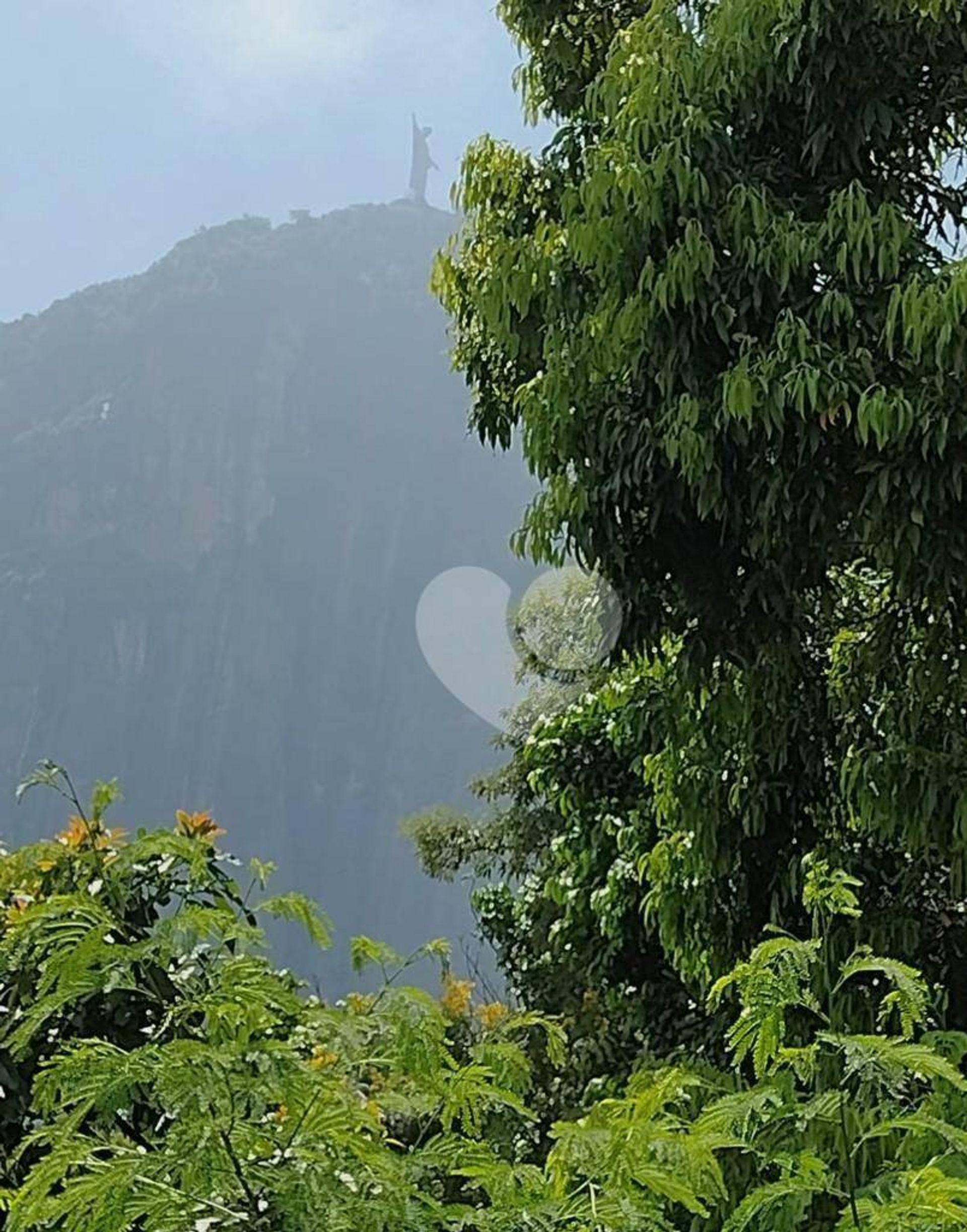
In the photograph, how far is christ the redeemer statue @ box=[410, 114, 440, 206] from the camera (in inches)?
1205

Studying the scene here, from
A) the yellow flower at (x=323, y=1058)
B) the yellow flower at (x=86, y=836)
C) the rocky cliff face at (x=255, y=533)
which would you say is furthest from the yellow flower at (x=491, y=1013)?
the rocky cliff face at (x=255, y=533)

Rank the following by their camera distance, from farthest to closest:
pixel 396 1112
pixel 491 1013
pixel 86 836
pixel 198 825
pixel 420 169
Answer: pixel 420 169, pixel 491 1013, pixel 198 825, pixel 86 836, pixel 396 1112

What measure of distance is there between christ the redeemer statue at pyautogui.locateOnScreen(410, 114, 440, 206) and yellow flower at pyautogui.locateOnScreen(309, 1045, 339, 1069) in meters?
30.6

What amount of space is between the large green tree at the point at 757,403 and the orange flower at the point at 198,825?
0.73 metres

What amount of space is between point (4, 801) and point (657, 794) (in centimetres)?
2140

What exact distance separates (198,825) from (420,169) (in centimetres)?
3182

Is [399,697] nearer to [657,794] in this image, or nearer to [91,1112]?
[657,794]

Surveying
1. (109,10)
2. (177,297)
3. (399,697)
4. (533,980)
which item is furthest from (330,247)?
(533,980)

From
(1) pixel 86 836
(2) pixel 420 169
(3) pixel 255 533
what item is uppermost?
(2) pixel 420 169

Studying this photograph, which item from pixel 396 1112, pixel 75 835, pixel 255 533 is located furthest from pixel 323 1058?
pixel 255 533

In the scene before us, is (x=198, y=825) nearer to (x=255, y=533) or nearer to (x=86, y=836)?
(x=86, y=836)

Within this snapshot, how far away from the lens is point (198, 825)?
184 centimetres

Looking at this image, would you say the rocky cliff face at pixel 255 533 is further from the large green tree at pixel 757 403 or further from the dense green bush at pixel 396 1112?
the dense green bush at pixel 396 1112
